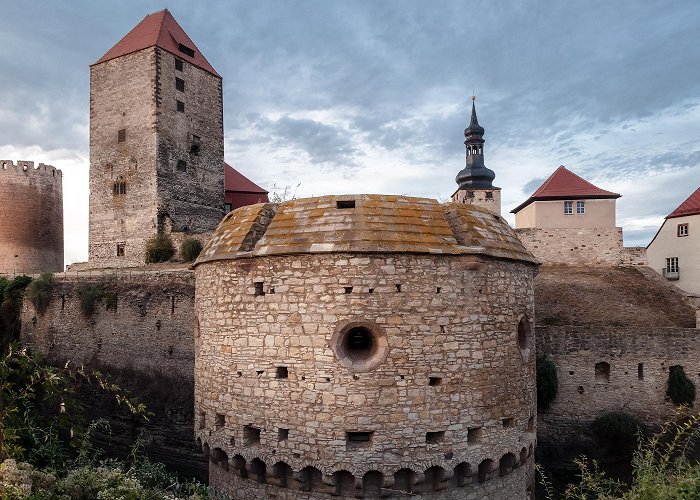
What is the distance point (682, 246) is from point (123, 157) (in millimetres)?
37852

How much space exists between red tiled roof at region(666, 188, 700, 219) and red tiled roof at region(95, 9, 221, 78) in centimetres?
3340

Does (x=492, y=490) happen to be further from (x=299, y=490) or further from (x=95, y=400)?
(x=95, y=400)

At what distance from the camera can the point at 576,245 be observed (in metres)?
32.6

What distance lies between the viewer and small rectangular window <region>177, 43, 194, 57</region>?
33.9m

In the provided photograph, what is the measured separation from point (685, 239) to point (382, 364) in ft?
109

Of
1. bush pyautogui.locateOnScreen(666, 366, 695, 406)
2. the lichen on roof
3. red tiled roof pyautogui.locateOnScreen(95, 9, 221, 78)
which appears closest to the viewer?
the lichen on roof

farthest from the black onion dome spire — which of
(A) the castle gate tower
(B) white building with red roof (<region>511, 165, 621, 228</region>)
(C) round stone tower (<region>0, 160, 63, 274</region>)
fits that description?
(C) round stone tower (<region>0, 160, 63, 274</region>)

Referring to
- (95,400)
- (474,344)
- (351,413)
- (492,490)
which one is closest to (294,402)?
(351,413)

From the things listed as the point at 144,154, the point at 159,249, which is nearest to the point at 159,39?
Result: the point at 144,154

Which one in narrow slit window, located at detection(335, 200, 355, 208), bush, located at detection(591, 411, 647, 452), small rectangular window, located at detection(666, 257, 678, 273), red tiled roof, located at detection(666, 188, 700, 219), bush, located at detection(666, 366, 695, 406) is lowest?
bush, located at detection(591, 411, 647, 452)

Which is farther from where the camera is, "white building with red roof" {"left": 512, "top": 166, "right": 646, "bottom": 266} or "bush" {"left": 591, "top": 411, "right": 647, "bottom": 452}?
"white building with red roof" {"left": 512, "top": 166, "right": 646, "bottom": 266}

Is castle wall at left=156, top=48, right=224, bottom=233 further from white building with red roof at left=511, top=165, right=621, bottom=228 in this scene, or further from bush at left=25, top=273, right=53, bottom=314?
white building with red roof at left=511, top=165, right=621, bottom=228

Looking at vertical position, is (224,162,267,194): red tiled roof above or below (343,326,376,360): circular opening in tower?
above

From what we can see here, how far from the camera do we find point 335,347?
9.04 m
